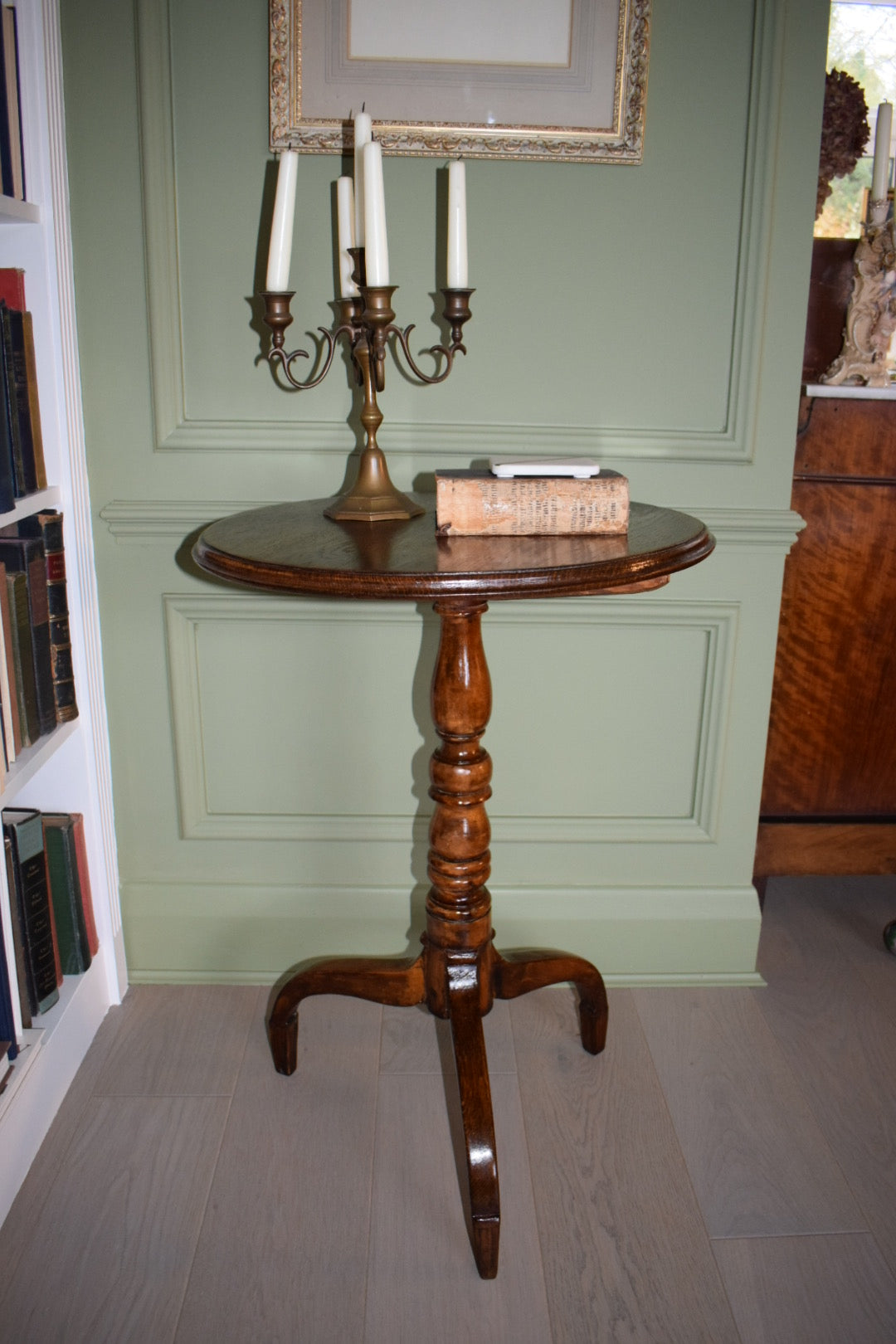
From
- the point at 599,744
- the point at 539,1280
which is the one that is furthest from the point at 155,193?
the point at 539,1280

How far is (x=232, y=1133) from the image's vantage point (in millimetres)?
1518

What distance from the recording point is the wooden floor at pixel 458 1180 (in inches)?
48.4

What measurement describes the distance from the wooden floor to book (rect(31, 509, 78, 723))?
1.89ft

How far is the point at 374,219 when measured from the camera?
1279 mm

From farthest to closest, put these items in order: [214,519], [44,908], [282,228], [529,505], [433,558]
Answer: [214,519]
[44,908]
[282,228]
[529,505]
[433,558]

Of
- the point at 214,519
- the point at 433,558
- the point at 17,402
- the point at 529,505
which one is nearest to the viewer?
the point at 433,558

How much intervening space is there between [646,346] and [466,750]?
731mm

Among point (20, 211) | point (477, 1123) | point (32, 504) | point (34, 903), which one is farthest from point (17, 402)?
point (477, 1123)

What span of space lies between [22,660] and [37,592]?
10cm

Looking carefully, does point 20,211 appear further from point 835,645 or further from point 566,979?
point 835,645

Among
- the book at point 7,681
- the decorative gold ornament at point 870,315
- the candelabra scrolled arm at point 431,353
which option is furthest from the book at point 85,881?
the decorative gold ornament at point 870,315

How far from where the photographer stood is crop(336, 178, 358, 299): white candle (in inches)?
55.9

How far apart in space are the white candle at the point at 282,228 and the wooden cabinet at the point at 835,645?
104 cm

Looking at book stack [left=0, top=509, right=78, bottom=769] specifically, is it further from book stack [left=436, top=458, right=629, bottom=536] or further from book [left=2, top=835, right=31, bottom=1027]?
book stack [left=436, top=458, right=629, bottom=536]
